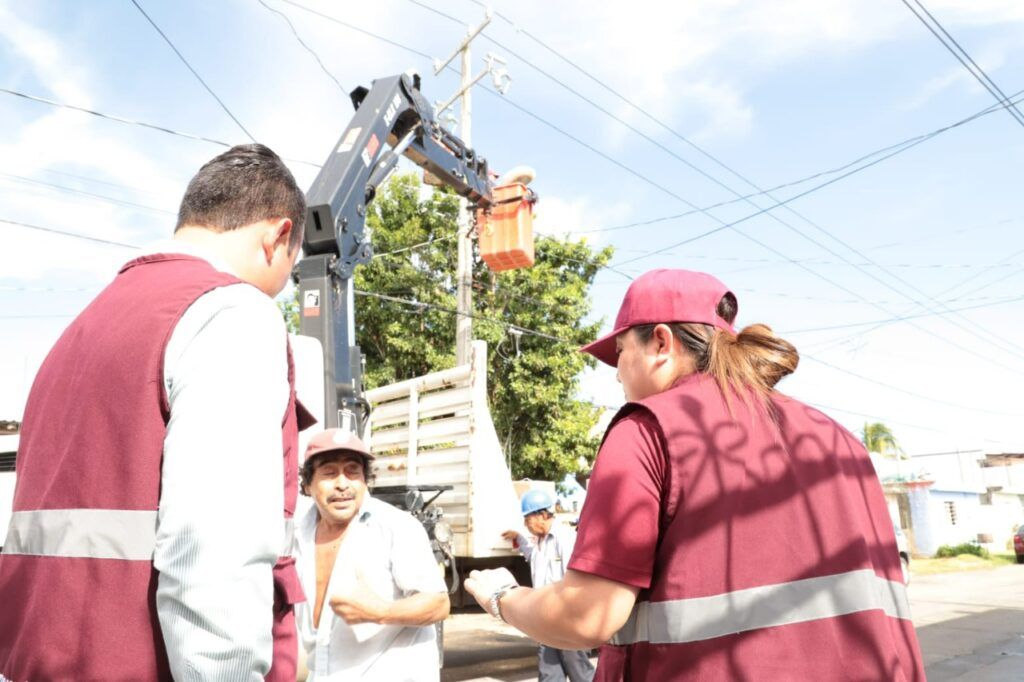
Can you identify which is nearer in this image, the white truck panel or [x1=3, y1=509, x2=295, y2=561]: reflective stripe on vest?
[x1=3, y1=509, x2=295, y2=561]: reflective stripe on vest

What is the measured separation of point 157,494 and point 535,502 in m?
5.99

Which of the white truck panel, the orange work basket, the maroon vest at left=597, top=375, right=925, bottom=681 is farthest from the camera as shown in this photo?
the orange work basket

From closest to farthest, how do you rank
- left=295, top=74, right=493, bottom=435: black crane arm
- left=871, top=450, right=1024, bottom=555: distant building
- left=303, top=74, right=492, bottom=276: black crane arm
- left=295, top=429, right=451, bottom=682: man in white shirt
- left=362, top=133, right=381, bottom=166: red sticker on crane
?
left=295, top=429, right=451, bottom=682: man in white shirt
left=295, top=74, right=493, bottom=435: black crane arm
left=303, top=74, right=492, bottom=276: black crane arm
left=362, top=133, right=381, bottom=166: red sticker on crane
left=871, top=450, right=1024, bottom=555: distant building

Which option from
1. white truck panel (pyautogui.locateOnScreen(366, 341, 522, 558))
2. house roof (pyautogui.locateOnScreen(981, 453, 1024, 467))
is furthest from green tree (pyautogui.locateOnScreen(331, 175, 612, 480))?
house roof (pyautogui.locateOnScreen(981, 453, 1024, 467))

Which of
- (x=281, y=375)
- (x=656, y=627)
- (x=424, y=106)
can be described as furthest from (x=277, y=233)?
(x=424, y=106)

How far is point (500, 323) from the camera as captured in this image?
56.0 feet

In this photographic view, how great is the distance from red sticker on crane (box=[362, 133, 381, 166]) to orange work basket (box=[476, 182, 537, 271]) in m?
2.32

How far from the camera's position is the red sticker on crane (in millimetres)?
5848

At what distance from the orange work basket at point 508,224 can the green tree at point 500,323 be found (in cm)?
844

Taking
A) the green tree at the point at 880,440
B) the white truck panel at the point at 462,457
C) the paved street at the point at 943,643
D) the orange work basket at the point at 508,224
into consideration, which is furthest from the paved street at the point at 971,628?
the green tree at the point at 880,440

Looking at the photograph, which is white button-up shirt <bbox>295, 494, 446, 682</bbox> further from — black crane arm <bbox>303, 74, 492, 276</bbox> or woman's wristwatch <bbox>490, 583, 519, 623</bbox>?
black crane arm <bbox>303, 74, 492, 276</bbox>

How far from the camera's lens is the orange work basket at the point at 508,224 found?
8141mm

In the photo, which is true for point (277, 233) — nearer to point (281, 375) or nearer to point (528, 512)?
point (281, 375)

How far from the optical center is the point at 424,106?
6.95 m
